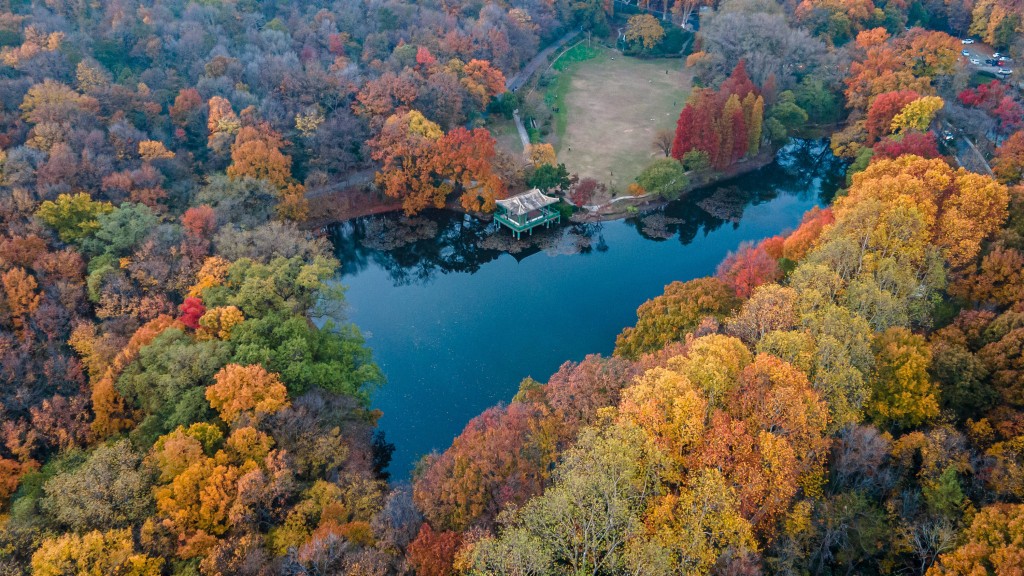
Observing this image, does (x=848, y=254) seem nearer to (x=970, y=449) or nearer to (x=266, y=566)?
(x=970, y=449)

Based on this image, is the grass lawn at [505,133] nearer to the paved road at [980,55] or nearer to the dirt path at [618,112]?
the dirt path at [618,112]

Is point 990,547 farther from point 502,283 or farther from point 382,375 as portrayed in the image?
point 502,283

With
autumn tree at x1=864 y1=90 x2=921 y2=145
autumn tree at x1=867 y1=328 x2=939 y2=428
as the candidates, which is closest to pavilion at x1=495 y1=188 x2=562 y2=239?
autumn tree at x1=867 y1=328 x2=939 y2=428

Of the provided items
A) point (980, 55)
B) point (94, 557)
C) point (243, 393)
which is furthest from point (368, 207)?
point (980, 55)

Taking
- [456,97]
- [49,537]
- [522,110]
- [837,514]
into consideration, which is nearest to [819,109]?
[522,110]

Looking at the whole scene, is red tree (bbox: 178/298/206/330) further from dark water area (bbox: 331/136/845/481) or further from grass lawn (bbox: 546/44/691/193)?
grass lawn (bbox: 546/44/691/193)

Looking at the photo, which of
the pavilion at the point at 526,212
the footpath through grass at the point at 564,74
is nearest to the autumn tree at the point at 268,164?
the pavilion at the point at 526,212
